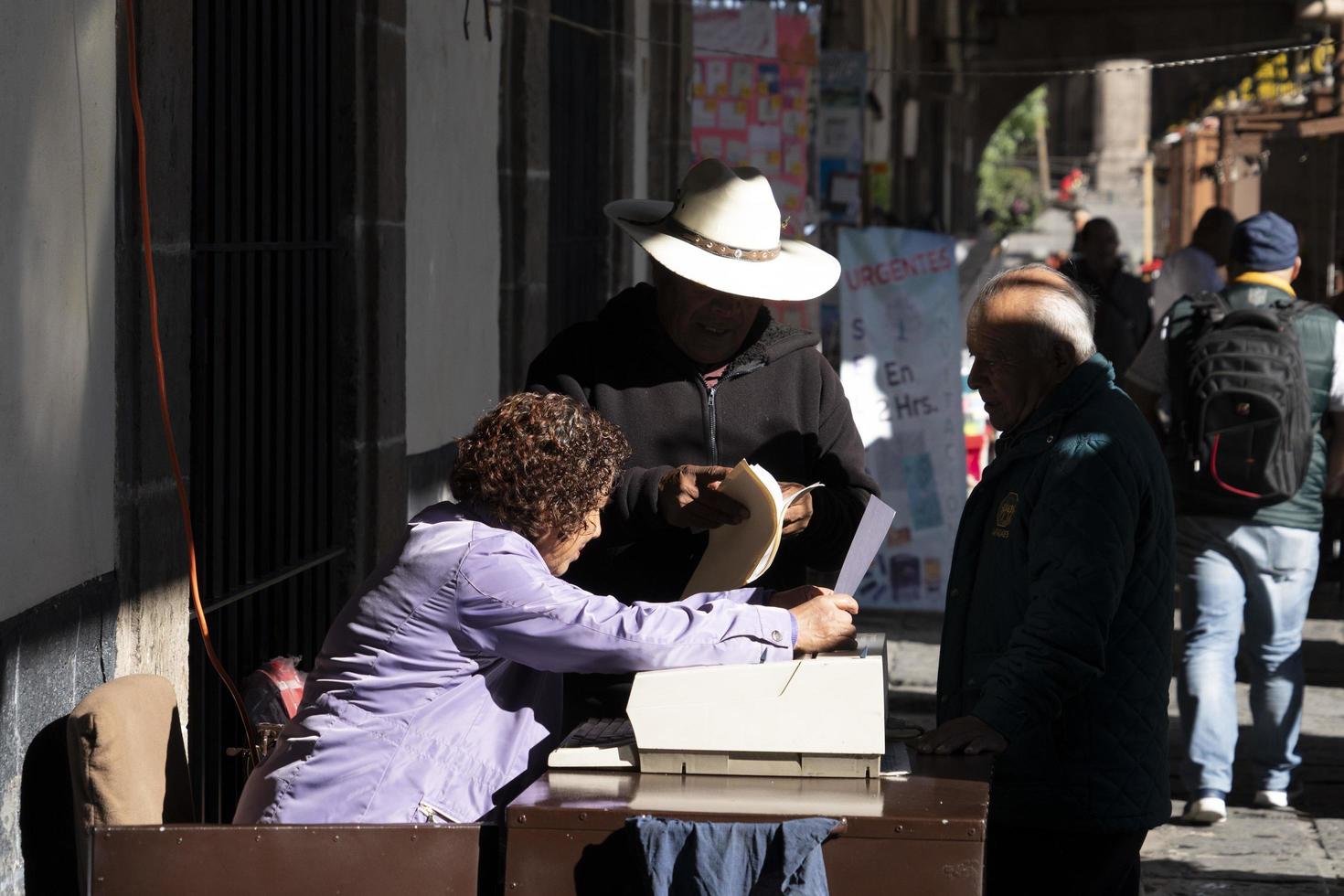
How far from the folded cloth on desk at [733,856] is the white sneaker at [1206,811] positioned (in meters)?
3.90

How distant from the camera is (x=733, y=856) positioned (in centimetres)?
245

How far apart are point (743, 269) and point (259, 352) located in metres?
1.25

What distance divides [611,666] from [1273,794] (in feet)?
13.4

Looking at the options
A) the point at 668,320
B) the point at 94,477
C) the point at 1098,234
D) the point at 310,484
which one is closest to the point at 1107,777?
the point at 668,320

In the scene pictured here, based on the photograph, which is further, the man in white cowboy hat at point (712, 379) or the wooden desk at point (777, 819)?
the man in white cowboy hat at point (712, 379)

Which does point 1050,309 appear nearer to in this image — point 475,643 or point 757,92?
point 475,643

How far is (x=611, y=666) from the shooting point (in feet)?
9.34

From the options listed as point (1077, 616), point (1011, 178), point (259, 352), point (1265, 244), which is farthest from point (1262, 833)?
point (1011, 178)

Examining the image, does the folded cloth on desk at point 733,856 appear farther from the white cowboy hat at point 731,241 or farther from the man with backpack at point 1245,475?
the man with backpack at point 1245,475

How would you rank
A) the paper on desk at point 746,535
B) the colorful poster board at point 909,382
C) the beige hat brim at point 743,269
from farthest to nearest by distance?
the colorful poster board at point 909,382 → the beige hat brim at point 743,269 → the paper on desk at point 746,535

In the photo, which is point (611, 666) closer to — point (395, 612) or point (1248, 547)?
point (395, 612)

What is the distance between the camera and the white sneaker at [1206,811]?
600cm

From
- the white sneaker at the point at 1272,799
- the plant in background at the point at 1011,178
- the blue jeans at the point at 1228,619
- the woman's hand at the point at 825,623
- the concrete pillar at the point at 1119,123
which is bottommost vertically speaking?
the white sneaker at the point at 1272,799

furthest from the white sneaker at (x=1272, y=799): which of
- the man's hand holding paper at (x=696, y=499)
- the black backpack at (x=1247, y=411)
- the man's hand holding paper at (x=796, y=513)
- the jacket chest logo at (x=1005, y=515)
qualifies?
the jacket chest logo at (x=1005, y=515)
